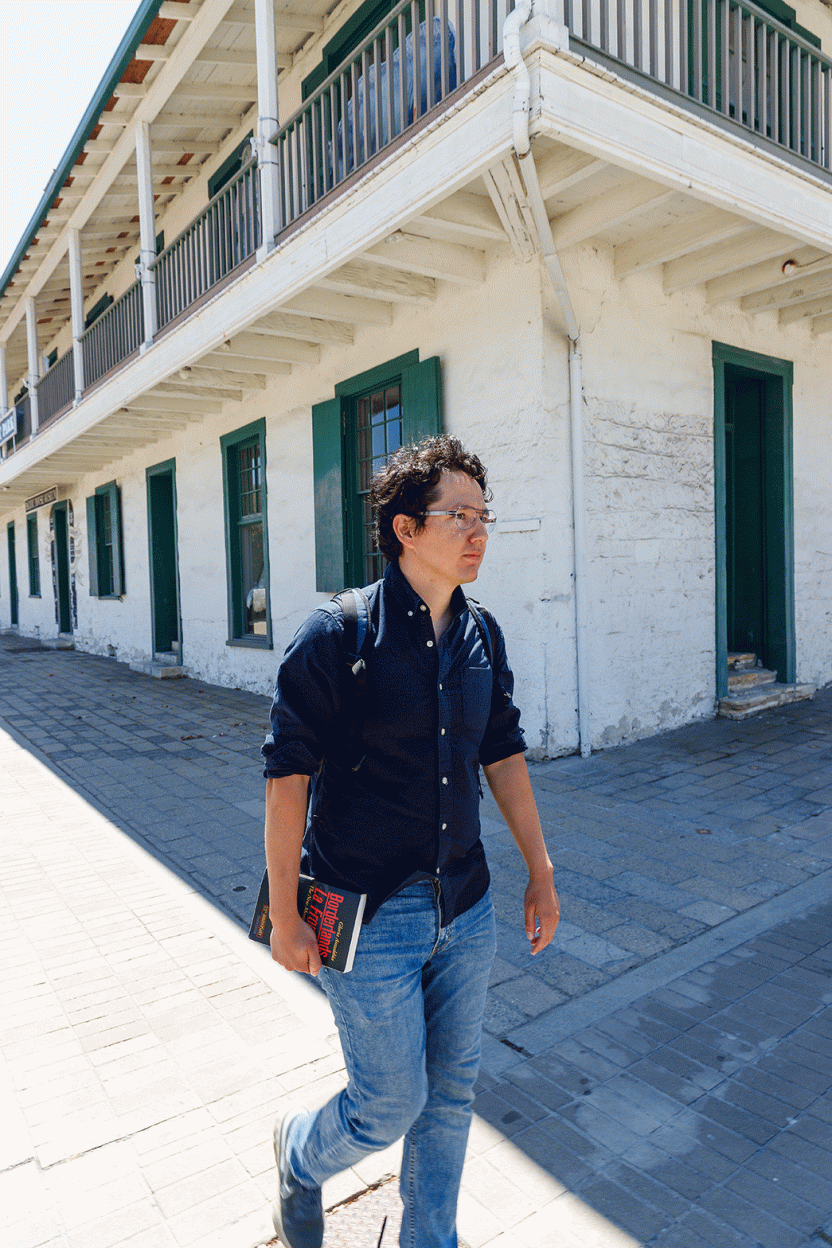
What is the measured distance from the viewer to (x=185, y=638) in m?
12.0

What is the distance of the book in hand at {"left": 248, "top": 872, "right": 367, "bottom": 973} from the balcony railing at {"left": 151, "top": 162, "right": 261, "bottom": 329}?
6.84 metres

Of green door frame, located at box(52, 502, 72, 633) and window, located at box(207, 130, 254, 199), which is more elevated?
window, located at box(207, 130, 254, 199)

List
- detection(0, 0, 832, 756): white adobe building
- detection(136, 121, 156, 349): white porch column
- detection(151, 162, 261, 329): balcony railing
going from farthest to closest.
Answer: detection(136, 121, 156, 349): white porch column, detection(151, 162, 261, 329): balcony railing, detection(0, 0, 832, 756): white adobe building

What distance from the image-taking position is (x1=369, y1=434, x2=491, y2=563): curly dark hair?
183 centimetres

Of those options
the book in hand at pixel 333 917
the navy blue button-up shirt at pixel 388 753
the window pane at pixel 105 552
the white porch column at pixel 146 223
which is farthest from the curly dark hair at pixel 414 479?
the window pane at pixel 105 552

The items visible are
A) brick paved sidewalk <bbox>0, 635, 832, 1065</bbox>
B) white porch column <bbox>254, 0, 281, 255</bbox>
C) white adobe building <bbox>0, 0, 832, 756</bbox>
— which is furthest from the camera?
white porch column <bbox>254, 0, 281, 255</bbox>

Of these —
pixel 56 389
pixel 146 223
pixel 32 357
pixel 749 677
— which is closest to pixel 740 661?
pixel 749 677

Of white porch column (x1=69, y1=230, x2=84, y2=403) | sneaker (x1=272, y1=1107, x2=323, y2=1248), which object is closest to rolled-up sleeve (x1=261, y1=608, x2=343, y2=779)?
sneaker (x1=272, y1=1107, x2=323, y2=1248)

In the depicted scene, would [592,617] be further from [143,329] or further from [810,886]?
[143,329]

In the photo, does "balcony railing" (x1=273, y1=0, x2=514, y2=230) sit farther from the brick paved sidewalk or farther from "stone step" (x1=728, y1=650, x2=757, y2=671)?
"stone step" (x1=728, y1=650, x2=757, y2=671)

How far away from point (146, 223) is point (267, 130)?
336cm

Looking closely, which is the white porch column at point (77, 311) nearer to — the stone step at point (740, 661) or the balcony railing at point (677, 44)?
the balcony railing at point (677, 44)

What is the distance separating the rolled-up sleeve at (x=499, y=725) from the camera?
2027 millimetres

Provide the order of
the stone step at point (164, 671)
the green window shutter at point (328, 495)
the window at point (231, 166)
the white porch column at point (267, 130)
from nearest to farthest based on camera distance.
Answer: the white porch column at point (267, 130), the green window shutter at point (328, 495), the window at point (231, 166), the stone step at point (164, 671)
